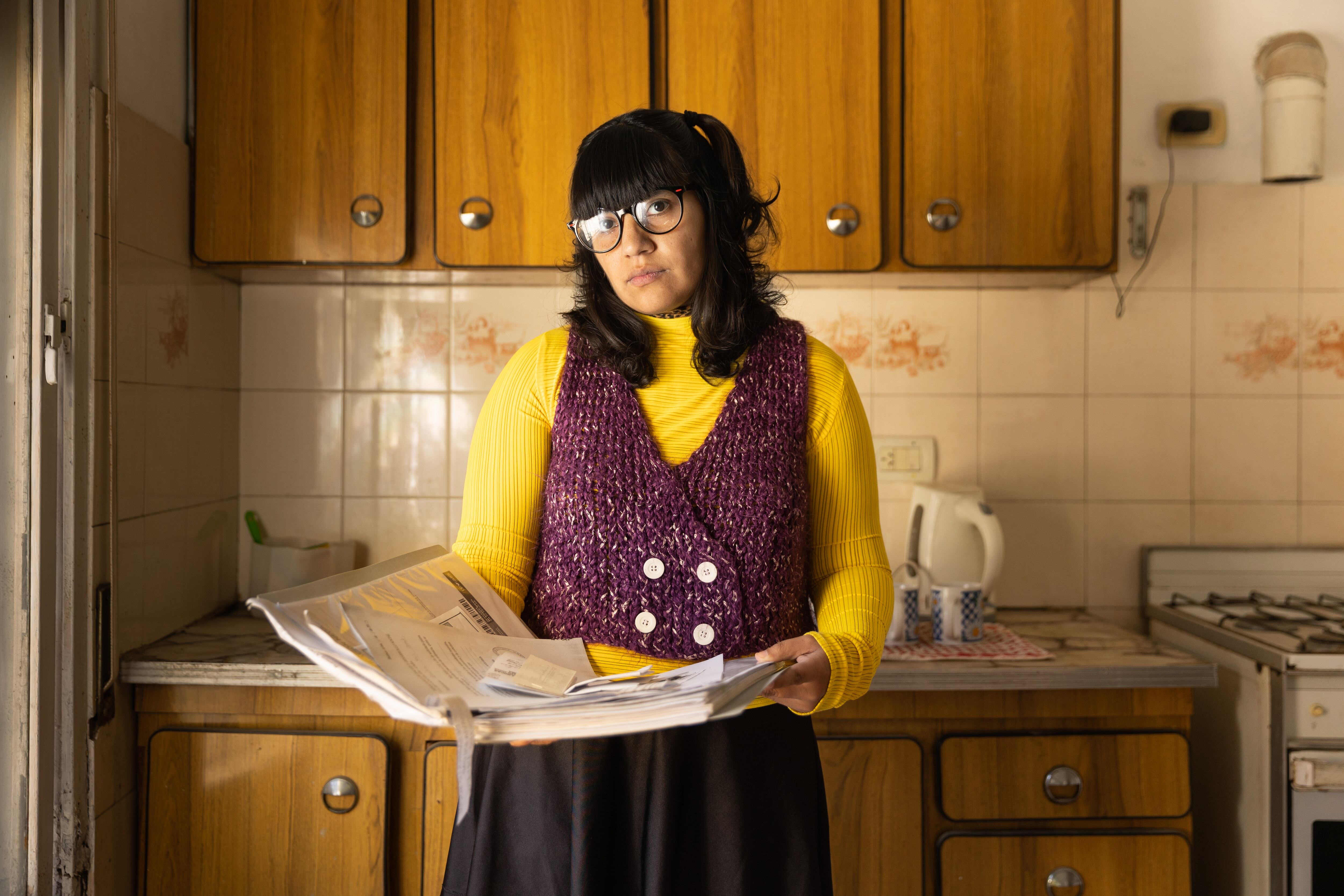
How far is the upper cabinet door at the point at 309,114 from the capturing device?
1557 mm

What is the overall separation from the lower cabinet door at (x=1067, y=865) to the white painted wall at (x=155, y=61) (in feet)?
5.65

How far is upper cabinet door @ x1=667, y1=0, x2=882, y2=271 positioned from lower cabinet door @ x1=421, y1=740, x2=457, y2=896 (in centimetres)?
98

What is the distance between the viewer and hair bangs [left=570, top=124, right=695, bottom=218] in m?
0.90

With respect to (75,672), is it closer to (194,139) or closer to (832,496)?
(194,139)

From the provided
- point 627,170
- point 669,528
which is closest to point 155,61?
point 627,170

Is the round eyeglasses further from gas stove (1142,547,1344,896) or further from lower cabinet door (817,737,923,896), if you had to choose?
gas stove (1142,547,1344,896)

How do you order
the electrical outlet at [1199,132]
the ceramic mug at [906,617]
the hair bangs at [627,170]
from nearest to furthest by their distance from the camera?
1. the hair bangs at [627,170]
2. the ceramic mug at [906,617]
3. the electrical outlet at [1199,132]

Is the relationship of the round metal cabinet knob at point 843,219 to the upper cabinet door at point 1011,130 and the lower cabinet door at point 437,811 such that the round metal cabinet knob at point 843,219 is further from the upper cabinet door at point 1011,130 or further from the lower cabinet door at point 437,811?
the lower cabinet door at point 437,811

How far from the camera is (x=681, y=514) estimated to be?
87cm

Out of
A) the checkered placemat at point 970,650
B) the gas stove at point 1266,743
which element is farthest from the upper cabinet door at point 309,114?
the gas stove at point 1266,743

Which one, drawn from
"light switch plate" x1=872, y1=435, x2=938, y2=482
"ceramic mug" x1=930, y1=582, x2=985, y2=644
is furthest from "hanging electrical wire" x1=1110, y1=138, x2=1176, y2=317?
"ceramic mug" x1=930, y1=582, x2=985, y2=644

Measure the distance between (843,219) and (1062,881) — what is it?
1.11m

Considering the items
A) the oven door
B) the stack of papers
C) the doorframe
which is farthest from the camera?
the oven door

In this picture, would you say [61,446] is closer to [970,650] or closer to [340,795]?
[340,795]
